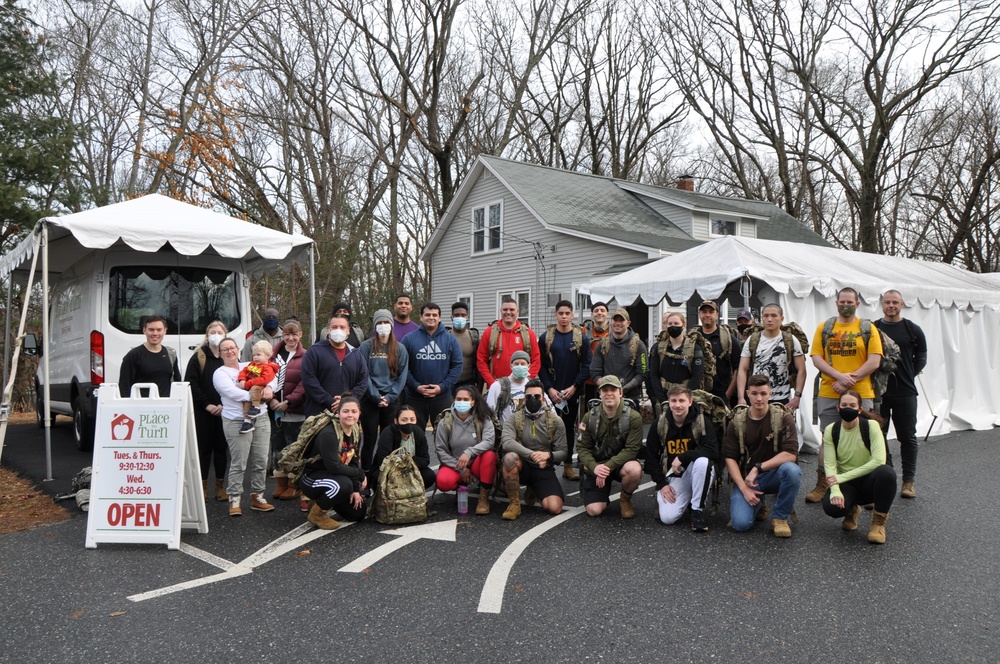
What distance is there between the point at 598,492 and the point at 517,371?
141 cm

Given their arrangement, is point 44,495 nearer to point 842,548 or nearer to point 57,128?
point 842,548

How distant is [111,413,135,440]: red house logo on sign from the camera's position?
5.88m

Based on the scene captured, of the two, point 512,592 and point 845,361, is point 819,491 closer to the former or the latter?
point 845,361

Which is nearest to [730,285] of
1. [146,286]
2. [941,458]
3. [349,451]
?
[941,458]

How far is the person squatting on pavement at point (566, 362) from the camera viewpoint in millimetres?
8258

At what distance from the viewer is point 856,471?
586 centimetres

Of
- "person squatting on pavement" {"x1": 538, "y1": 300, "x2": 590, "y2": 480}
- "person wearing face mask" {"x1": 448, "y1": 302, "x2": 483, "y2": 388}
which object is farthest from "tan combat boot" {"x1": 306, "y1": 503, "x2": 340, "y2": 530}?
"person squatting on pavement" {"x1": 538, "y1": 300, "x2": 590, "y2": 480}

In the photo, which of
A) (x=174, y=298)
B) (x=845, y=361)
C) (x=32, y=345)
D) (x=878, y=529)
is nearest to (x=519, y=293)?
(x=32, y=345)

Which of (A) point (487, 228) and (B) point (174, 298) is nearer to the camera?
(B) point (174, 298)

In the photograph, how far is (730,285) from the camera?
36.6ft

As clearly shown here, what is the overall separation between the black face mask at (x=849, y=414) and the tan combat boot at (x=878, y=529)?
74cm

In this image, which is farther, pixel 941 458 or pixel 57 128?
pixel 57 128

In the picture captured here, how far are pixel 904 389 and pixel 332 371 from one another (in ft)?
18.0

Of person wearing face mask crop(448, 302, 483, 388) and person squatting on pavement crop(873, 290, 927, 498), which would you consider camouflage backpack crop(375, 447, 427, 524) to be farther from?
person squatting on pavement crop(873, 290, 927, 498)
